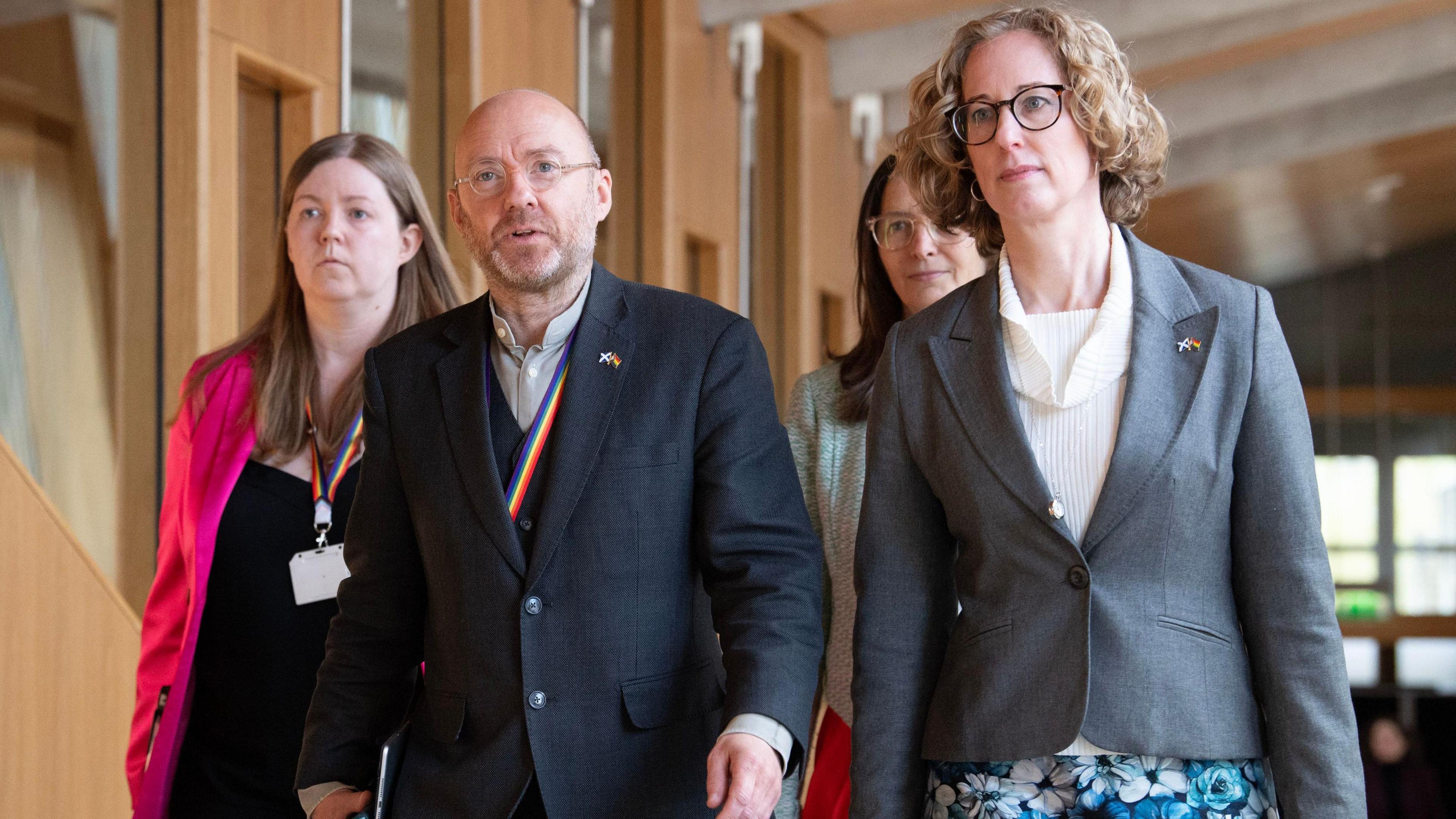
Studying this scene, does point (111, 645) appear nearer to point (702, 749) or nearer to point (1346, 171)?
point (702, 749)

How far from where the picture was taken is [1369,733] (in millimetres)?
15047

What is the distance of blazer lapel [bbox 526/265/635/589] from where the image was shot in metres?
2.20

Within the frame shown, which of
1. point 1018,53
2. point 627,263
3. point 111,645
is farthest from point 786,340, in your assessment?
point 1018,53

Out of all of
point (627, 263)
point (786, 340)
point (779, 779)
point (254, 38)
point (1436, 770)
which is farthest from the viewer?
point (1436, 770)

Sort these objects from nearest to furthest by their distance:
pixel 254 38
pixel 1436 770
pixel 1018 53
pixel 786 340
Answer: pixel 1018 53, pixel 254 38, pixel 786 340, pixel 1436 770

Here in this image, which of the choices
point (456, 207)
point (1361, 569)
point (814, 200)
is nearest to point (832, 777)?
point (456, 207)

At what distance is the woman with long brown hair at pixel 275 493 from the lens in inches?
112

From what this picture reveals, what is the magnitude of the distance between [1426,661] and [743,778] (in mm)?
22495

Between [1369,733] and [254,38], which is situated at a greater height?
[254,38]

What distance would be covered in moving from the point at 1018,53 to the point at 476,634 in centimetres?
126

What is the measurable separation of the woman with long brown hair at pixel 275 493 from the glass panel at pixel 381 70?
285cm

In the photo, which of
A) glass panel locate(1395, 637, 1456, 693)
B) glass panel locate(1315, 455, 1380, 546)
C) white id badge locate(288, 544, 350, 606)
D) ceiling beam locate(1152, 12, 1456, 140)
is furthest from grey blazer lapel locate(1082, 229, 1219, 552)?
glass panel locate(1395, 637, 1456, 693)

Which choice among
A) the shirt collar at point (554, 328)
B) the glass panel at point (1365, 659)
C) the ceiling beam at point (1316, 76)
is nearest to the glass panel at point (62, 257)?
the shirt collar at point (554, 328)

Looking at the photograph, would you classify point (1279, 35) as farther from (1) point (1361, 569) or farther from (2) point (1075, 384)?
(2) point (1075, 384)
